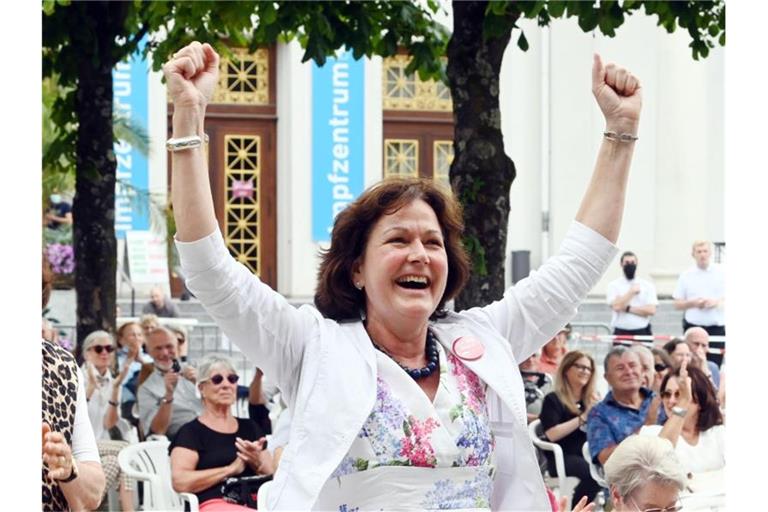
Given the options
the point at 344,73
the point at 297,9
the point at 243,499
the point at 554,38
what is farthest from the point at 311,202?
the point at 243,499

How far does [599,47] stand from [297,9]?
14.7m

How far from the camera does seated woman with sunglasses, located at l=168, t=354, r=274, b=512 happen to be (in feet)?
24.2

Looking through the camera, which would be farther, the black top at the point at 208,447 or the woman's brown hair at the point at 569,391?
the woman's brown hair at the point at 569,391

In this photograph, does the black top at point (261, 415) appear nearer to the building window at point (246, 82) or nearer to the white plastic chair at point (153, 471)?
the white plastic chair at point (153, 471)

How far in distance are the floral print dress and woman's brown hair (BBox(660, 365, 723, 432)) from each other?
4715 mm

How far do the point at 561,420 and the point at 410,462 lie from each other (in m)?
5.71

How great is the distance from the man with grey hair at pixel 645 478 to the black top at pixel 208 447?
2700 millimetres

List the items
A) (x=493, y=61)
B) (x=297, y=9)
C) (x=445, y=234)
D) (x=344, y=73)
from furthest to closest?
(x=344, y=73), (x=297, y=9), (x=493, y=61), (x=445, y=234)

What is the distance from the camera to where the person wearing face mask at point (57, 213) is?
18781mm

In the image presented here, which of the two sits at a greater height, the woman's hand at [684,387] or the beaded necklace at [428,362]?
the beaded necklace at [428,362]

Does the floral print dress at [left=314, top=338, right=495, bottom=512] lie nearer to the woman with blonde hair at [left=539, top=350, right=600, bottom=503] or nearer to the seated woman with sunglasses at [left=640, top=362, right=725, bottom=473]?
the seated woman with sunglasses at [left=640, top=362, right=725, bottom=473]

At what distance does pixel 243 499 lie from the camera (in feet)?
23.9

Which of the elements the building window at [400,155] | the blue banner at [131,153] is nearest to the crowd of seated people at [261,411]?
the blue banner at [131,153]
